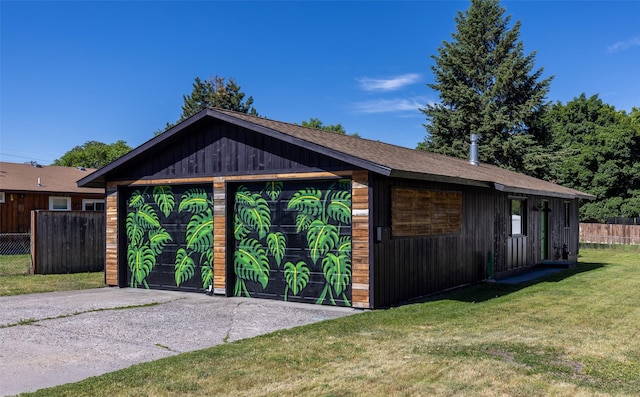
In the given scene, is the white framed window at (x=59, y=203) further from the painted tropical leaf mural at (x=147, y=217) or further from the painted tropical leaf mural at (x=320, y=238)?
the painted tropical leaf mural at (x=320, y=238)

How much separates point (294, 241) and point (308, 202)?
77 centimetres

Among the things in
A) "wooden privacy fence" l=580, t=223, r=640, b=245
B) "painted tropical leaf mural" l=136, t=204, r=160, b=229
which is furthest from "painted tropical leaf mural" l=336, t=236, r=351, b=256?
"wooden privacy fence" l=580, t=223, r=640, b=245

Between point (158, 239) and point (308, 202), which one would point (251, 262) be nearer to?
point (308, 202)

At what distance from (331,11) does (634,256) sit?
15.4 m

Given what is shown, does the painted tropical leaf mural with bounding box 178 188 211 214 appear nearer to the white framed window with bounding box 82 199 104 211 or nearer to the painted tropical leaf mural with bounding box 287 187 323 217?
the painted tropical leaf mural with bounding box 287 187 323 217

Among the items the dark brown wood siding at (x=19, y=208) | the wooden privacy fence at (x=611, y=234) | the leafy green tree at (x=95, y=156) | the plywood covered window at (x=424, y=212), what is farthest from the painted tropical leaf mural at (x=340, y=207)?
the leafy green tree at (x=95, y=156)

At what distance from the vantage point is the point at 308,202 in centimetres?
998

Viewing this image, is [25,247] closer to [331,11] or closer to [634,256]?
[331,11]

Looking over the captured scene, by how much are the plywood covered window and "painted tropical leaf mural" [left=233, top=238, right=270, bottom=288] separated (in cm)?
252

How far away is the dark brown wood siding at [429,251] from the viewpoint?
939cm

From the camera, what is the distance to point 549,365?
5711 mm

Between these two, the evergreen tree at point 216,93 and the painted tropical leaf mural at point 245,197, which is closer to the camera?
the painted tropical leaf mural at point 245,197

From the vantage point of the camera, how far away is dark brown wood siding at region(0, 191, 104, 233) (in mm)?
22000

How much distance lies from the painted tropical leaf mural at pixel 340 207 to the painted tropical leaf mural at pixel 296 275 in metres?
1.08
